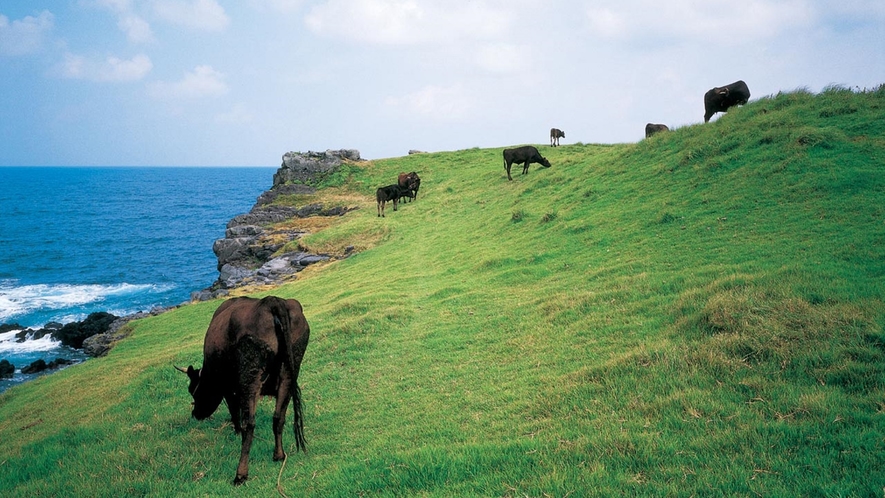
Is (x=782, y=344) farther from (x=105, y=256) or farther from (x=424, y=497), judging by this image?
(x=105, y=256)

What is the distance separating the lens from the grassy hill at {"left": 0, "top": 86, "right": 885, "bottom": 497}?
4988 millimetres

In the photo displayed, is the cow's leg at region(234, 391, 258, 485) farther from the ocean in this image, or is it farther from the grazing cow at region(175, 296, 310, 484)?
the ocean

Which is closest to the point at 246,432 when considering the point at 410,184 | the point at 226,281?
the point at 226,281

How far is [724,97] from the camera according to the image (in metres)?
23.6

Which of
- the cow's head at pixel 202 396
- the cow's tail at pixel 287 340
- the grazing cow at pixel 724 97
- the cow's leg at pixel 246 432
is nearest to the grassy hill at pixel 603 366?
the cow's leg at pixel 246 432

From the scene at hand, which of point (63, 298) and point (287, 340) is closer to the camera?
point (287, 340)

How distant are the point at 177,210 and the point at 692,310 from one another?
118432 mm

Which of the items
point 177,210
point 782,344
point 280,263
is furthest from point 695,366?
point 177,210

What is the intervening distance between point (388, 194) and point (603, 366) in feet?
99.1

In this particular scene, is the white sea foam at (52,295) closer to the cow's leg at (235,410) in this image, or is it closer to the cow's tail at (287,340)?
the cow's leg at (235,410)

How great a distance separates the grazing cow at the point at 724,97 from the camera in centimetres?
2338

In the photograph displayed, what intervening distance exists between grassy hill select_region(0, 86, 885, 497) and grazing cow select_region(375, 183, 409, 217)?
638 inches

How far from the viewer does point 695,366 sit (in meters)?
Result: 6.77

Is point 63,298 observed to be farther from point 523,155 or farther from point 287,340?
point 287,340
